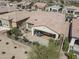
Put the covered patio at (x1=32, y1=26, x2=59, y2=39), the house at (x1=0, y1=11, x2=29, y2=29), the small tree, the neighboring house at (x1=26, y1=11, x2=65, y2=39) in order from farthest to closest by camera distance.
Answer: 1. the house at (x1=0, y1=11, x2=29, y2=29)
2. the covered patio at (x1=32, y1=26, x2=59, y2=39)
3. the neighboring house at (x1=26, y1=11, x2=65, y2=39)
4. the small tree

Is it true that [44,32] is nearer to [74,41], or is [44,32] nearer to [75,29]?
[75,29]

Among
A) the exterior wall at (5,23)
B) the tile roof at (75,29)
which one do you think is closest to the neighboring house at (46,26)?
the tile roof at (75,29)

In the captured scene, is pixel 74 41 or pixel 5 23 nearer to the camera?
pixel 74 41

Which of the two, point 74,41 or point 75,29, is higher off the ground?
point 75,29

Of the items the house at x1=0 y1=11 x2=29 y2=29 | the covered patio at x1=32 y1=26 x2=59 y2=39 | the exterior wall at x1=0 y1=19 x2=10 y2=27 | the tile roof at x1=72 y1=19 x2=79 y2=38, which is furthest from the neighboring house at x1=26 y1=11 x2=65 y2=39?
the exterior wall at x1=0 y1=19 x2=10 y2=27

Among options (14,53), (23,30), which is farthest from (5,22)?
(14,53)

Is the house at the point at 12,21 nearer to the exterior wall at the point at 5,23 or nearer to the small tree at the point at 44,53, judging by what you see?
the exterior wall at the point at 5,23

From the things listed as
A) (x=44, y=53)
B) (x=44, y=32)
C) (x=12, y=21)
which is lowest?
(x=44, y=32)

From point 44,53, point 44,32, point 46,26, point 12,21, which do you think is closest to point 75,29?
point 46,26

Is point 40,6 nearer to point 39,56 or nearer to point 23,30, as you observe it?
point 23,30

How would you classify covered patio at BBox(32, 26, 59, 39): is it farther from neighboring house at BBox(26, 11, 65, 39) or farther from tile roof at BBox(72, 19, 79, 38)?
tile roof at BBox(72, 19, 79, 38)

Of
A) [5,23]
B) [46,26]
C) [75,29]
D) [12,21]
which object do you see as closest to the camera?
[75,29]

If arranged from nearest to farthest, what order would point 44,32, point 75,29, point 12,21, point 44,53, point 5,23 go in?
point 44,53 → point 75,29 → point 44,32 → point 12,21 → point 5,23
